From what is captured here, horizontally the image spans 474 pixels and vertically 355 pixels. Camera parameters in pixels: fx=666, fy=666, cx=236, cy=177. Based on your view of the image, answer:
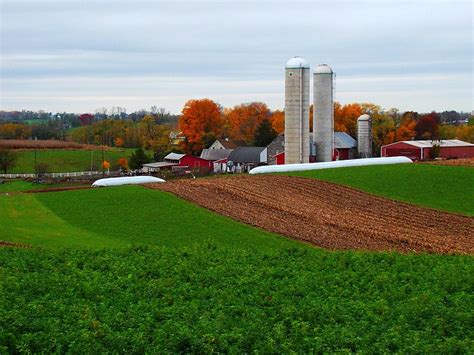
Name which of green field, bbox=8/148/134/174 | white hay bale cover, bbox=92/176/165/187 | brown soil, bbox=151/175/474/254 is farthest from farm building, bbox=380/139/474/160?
white hay bale cover, bbox=92/176/165/187

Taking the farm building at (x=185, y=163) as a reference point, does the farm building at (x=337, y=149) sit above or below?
above

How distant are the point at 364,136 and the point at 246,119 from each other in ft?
104

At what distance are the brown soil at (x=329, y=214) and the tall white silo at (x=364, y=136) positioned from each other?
2886cm

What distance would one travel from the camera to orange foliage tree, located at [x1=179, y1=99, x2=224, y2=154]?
7575 cm

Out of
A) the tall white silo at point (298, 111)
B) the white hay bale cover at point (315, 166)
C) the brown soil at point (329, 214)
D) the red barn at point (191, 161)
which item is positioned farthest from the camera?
the red barn at point (191, 161)

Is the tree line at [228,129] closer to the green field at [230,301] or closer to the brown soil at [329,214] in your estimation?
the brown soil at [329,214]

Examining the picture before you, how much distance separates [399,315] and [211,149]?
5980cm

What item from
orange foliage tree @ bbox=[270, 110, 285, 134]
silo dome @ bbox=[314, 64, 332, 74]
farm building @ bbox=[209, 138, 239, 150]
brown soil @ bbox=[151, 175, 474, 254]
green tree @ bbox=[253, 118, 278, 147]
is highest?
silo dome @ bbox=[314, 64, 332, 74]

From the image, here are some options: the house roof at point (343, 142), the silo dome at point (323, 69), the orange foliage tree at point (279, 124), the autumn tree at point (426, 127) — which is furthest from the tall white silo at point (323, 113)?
the autumn tree at point (426, 127)

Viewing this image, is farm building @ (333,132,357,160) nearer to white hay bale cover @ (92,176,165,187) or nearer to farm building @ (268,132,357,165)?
farm building @ (268,132,357,165)

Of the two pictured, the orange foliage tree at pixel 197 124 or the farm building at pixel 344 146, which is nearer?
the farm building at pixel 344 146

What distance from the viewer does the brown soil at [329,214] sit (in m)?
22.6

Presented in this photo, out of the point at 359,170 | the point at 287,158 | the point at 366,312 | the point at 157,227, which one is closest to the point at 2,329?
the point at 366,312

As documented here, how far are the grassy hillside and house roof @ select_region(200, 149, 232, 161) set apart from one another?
30440 mm
